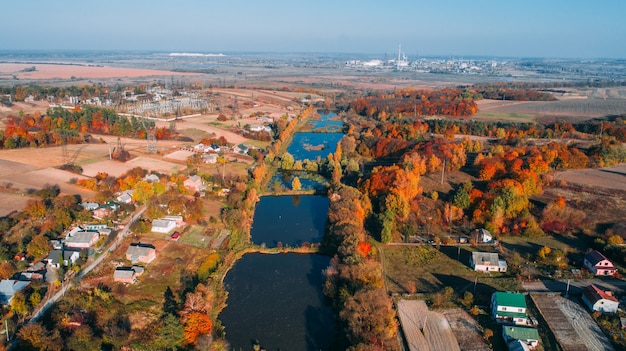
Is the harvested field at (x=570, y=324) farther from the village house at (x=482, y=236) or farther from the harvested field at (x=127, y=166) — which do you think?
the harvested field at (x=127, y=166)

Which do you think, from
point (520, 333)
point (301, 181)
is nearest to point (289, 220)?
point (301, 181)

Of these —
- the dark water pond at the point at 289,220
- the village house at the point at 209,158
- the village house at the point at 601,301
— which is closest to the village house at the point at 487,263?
the village house at the point at 601,301

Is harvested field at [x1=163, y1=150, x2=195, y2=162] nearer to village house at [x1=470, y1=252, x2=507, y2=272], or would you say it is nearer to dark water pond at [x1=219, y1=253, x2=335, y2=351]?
dark water pond at [x1=219, y1=253, x2=335, y2=351]

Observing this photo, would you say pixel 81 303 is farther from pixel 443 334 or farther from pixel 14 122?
pixel 14 122

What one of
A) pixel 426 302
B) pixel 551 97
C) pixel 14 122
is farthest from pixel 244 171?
pixel 551 97

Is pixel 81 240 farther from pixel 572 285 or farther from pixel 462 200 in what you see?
pixel 572 285

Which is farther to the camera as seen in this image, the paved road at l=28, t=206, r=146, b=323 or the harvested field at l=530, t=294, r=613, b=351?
the paved road at l=28, t=206, r=146, b=323

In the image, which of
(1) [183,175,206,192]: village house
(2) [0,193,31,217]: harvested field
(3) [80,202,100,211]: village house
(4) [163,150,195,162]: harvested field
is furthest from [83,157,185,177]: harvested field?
(3) [80,202,100,211]: village house
